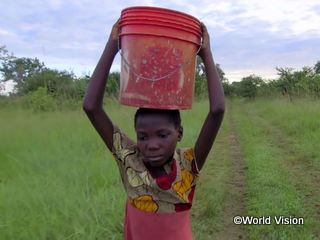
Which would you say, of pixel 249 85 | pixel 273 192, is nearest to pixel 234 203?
pixel 273 192

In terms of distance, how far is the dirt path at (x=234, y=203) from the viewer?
347cm

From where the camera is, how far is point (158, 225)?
4.93ft

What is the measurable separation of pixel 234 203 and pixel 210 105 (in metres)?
2.87

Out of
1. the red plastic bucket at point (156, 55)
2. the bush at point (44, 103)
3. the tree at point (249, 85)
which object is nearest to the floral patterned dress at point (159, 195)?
the red plastic bucket at point (156, 55)

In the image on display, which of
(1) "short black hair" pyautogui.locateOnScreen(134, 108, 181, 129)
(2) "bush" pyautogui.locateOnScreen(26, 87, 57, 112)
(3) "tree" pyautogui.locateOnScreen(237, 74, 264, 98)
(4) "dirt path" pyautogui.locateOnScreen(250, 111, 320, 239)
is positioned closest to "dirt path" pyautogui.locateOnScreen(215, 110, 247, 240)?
(4) "dirt path" pyautogui.locateOnScreen(250, 111, 320, 239)

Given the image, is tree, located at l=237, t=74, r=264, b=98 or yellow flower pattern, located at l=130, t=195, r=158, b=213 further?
tree, located at l=237, t=74, r=264, b=98

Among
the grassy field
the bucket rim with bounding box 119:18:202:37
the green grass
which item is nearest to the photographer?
the bucket rim with bounding box 119:18:202:37

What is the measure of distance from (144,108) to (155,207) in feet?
1.18

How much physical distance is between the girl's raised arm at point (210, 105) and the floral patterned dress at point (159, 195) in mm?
49

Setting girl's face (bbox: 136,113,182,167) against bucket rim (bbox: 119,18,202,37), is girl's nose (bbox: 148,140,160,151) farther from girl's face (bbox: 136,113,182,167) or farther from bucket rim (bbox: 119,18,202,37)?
bucket rim (bbox: 119,18,202,37)

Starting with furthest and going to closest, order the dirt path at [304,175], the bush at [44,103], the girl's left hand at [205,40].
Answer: the bush at [44,103]
the dirt path at [304,175]
the girl's left hand at [205,40]

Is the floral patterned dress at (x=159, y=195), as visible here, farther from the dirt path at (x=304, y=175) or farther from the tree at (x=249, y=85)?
the tree at (x=249, y=85)

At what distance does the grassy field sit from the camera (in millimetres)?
3064

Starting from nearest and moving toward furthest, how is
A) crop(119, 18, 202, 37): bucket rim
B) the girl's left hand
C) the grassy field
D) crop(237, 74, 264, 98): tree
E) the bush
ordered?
crop(119, 18, 202, 37): bucket rim, the girl's left hand, the grassy field, the bush, crop(237, 74, 264, 98): tree
